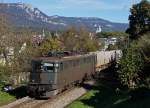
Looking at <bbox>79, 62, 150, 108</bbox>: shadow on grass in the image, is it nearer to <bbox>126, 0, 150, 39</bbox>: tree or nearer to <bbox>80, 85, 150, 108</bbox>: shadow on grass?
<bbox>80, 85, 150, 108</bbox>: shadow on grass

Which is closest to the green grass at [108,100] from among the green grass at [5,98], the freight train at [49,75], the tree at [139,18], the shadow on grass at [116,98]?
the shadow on grass at [116,98]

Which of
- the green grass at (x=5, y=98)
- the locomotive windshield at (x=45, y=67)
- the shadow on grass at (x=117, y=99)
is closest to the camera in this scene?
the shadow on grass at (x=117, y=99)

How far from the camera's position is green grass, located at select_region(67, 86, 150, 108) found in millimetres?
23862

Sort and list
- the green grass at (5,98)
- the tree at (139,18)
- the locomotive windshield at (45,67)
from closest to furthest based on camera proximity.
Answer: the green grass at (5,98)
the locomotive windshield at (45,67)
the tree at (139,18)

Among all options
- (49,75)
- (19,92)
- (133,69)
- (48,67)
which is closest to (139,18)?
(133,69)

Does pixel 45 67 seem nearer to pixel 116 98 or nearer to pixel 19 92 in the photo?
pixel 19 92

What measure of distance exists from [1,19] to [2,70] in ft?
23.5

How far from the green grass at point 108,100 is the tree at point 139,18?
1905 cm

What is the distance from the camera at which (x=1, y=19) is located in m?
40.7

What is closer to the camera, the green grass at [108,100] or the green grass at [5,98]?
the green grass at [108,100]

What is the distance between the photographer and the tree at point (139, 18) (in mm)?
56275

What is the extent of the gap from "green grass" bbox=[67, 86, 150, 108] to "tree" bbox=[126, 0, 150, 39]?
19.1m

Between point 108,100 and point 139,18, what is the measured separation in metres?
28.3

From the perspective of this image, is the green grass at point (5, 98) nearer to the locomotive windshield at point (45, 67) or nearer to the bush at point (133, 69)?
the locomotive windshield at point (45, 67)
